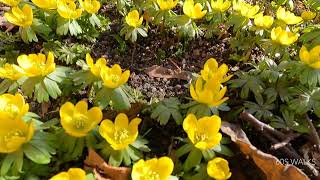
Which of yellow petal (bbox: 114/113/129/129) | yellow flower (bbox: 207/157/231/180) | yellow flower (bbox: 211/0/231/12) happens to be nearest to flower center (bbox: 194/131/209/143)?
yellow flower (bbox: 207/157/231/180)

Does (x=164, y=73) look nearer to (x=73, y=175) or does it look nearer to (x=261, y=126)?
(x=261, y=126)

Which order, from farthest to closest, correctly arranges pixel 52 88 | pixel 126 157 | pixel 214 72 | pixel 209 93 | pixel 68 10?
1. pixel 68 10
2. pixel 214 72
3. pixel 52 88
4. pixel 209 93
5. pixel 126 157

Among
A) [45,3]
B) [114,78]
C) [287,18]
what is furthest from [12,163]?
[287,18]

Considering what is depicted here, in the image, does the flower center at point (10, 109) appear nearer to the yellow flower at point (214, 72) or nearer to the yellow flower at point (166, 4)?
the yellow flower at point (214, 72)

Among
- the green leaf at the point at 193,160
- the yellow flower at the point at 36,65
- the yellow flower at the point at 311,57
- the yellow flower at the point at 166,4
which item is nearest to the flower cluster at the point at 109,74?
the yellow flower at the point at 36,65

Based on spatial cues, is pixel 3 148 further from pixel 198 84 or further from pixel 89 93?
pixel 198 84

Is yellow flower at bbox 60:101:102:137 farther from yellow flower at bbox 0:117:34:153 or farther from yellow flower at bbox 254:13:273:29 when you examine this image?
yellow flower at bbox 254:13:273:29
